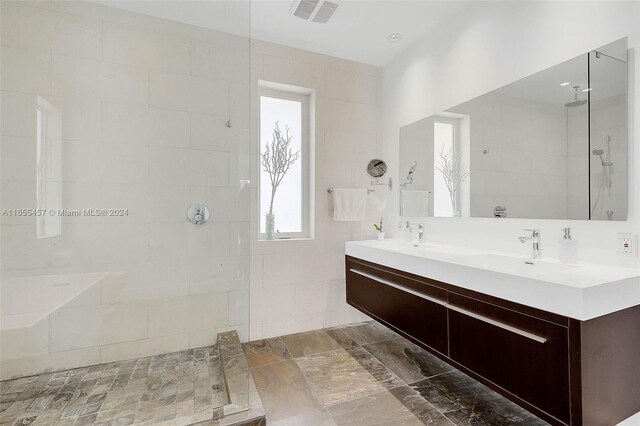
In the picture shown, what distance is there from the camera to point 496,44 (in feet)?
6.66

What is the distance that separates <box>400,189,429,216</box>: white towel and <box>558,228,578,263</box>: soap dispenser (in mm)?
1036

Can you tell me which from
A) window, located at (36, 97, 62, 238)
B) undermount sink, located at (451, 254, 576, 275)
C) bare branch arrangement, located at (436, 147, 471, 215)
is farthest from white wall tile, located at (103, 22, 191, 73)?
undermount sink, located at (451, 254, 576, 275)

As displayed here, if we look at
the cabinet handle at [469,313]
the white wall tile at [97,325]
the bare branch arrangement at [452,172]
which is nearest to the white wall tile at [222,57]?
the bare branch arrangement at [452,172]

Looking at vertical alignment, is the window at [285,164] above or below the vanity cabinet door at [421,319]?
above

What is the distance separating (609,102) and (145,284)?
9.48 feet

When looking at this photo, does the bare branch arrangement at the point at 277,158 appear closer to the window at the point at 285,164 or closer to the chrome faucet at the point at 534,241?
the window at the point at 285,164

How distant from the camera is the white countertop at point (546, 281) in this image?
3.78 ft

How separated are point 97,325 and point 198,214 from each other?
975 mm

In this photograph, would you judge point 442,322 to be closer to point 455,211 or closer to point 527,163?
point 455,211

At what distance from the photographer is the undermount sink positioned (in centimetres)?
148

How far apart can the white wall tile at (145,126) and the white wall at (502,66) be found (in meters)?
1.83

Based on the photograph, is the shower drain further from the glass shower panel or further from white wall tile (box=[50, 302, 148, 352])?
the glass shower panel

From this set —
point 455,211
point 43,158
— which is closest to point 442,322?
point 455,211

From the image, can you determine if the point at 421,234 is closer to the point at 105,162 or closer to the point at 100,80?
the point at 105,162
